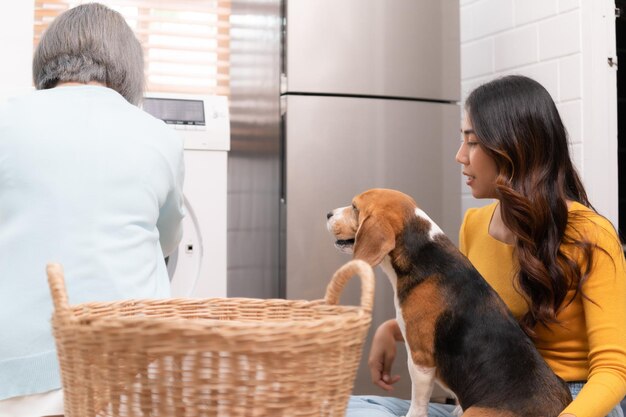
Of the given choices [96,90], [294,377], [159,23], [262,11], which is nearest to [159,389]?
[294,377]

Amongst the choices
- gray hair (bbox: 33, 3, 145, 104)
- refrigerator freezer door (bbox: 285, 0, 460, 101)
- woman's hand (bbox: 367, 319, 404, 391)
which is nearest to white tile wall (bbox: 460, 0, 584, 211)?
refrigerator freezer door (bbox: 285, 0, 460, 101)

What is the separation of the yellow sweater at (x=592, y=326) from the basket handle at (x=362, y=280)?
54cm

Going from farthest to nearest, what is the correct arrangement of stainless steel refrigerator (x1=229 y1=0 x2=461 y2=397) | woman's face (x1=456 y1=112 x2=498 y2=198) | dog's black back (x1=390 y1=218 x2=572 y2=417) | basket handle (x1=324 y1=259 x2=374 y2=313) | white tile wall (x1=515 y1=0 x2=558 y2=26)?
white tile wall (x1=515 y1=0 x2=558 y2=26), stainless steel refrigerator (x1=229 y1=0 x2=461 y2=397), woman's face (x1=456 y1=112 x2=498 y2=198), dog's black back (x1=390 y1=218 x2=572 y2=417), basket handle (x1=324 y1=259 x2=374 y2=313)

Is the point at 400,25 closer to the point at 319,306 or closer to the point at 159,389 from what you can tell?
the point at 319,306

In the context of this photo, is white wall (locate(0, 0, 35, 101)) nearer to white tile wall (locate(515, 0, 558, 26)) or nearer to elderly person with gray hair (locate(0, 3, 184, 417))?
elderly person with gray hair (locate(0, 3, 184, 417))

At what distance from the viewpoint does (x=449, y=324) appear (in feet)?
4.75

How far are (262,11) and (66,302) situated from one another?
7.46 ft

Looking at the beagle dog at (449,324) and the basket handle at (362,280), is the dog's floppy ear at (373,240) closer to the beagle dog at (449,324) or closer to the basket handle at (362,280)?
the beagle dog at (449,324)

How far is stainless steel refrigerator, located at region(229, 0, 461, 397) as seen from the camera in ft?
8.78

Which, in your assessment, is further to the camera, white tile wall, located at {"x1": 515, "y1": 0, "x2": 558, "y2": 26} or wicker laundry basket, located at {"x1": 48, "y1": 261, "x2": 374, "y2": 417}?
white tile wall, located at {"x1": 515, "y1": 0, "x2": 558, "y2": 26}

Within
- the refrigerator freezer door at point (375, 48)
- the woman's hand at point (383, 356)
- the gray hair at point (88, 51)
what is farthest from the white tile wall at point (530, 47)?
the gray hair at point (88, 51)

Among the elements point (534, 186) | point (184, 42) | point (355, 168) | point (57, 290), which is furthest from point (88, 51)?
point (184, 42)

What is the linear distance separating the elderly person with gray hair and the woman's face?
2.06 feet

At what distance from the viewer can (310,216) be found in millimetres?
2676
